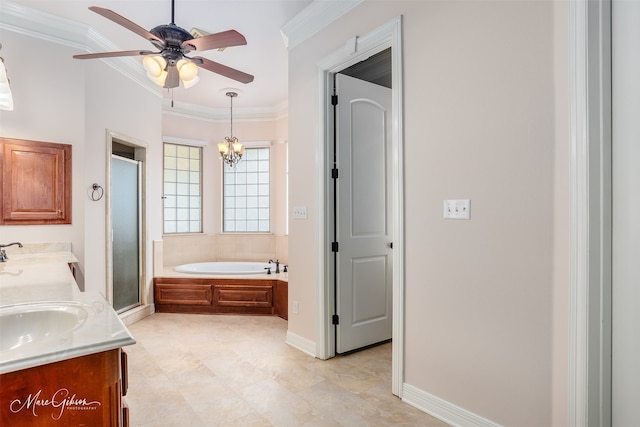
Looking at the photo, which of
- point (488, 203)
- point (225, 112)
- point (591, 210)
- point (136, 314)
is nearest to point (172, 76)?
point (488, 203)

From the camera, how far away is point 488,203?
6.30 feet

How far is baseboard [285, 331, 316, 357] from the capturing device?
316 centimetres

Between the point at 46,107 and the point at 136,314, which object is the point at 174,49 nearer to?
the point at 46,107

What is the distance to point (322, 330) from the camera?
10.1 ft

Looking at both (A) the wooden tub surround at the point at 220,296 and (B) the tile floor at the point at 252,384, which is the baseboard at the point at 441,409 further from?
(A) the wooden tub surround at the point at 220,296

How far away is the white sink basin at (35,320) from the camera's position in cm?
130

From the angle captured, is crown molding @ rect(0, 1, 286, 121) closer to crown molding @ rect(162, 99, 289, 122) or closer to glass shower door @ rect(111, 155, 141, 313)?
glass shower door @ rect(111, 155, 141, 313)

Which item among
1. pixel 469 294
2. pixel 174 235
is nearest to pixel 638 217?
pixel 469 294

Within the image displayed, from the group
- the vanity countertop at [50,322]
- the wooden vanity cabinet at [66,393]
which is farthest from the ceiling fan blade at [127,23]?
the wooden vanity cabinet at [66,393]

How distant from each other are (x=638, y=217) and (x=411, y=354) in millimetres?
1419

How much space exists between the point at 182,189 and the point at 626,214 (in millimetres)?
5388

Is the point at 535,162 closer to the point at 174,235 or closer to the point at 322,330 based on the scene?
the point at 322,330

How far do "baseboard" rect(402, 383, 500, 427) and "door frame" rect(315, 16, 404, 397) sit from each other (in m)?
0.09

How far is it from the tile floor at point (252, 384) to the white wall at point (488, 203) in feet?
1.19
